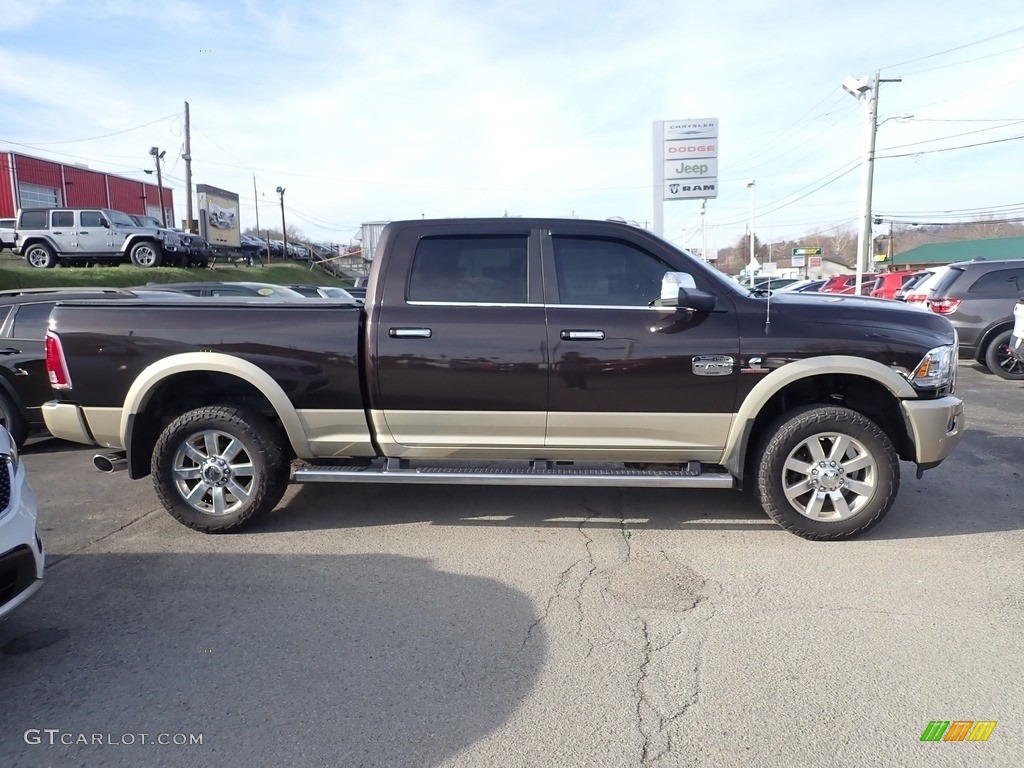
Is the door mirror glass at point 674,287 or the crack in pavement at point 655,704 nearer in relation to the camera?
the crack in pavement at point 655,704

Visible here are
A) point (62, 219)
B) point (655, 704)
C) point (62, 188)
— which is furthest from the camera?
point (62, 188)

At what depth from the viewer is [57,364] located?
458 cm

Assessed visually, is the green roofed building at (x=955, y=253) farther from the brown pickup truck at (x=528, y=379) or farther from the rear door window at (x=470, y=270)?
the rear door window at (x=470, y=270)

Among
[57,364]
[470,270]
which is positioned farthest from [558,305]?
[57,364]

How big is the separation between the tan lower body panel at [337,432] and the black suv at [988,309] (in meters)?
9.81

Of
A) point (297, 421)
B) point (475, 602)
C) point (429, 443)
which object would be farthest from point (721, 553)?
point (297, 421)

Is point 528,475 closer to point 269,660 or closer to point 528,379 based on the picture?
point 528,379

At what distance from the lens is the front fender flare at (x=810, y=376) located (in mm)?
4215

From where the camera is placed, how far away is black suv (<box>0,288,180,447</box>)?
6.75 m

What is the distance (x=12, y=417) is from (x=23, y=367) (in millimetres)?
515

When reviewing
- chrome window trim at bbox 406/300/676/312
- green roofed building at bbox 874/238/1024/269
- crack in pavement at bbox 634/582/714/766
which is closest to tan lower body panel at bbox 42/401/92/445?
chrome window trim at bbox 406/300/676/312

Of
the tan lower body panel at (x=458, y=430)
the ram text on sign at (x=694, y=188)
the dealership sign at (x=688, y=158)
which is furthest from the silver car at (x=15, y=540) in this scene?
the ram text on sign at (x=694, y=188)

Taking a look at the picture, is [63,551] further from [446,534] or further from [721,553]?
[721,553]

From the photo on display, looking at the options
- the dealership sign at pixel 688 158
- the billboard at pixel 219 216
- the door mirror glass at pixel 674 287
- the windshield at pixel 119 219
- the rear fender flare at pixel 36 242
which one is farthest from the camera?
the billboard at pixel 219 216
